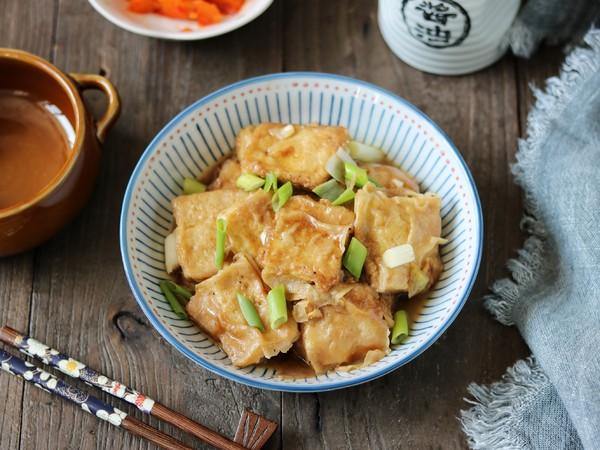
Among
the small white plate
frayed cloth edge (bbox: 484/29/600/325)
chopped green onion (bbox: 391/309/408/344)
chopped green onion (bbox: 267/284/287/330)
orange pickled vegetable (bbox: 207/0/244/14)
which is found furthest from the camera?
orange pickled vegetable (bbox: 207/0/244/14)

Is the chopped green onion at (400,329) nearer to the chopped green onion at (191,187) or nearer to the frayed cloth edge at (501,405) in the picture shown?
the frayed cloth edge at (501,405)

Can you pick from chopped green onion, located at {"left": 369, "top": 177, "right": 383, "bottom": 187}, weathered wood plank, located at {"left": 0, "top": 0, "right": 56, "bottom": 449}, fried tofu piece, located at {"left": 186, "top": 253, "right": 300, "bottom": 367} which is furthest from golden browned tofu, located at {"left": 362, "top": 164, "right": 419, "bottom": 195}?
weathered wood plank, located at {"left": 0, "top": 0, "right": 56, "bottom": 449}

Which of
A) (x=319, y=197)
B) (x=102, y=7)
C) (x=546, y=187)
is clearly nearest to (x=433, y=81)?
(x=546, y=187)

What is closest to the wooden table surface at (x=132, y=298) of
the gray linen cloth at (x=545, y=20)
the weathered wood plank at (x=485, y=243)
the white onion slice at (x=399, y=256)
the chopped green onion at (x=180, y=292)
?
the weathered wood plank at (x=485, y=243)

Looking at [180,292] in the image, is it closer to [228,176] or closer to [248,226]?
[248,226]

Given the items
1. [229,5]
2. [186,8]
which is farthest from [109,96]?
[229,5]

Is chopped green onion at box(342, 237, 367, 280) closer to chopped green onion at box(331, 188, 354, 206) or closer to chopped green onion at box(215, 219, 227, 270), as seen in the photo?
chopped green onion at box(331, 188, 354, 206)
